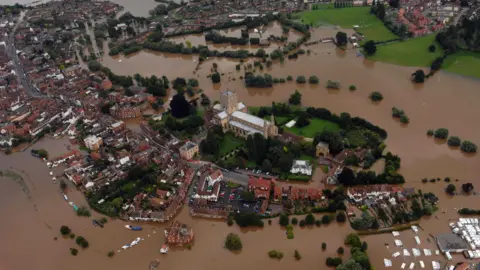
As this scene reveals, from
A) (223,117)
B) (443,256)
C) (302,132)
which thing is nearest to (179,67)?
(223,117)

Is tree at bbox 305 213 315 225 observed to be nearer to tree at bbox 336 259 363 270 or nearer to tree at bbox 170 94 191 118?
tree at bbox 336 259 363 270

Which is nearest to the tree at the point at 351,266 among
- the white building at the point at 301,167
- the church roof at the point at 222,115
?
the white building at the point at 301,167

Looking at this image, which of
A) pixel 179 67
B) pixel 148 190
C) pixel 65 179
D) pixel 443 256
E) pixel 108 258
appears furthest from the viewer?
pixel 179 67

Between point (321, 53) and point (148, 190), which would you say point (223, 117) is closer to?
point (148, 190)

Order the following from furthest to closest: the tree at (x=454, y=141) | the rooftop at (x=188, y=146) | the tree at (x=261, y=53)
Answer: the tree at (x=261, y=53) < the rooftop at (x=188, y=146) < the tree at (x=454, y=141)

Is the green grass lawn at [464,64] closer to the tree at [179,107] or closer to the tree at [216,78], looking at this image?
the tree at [216,78]
